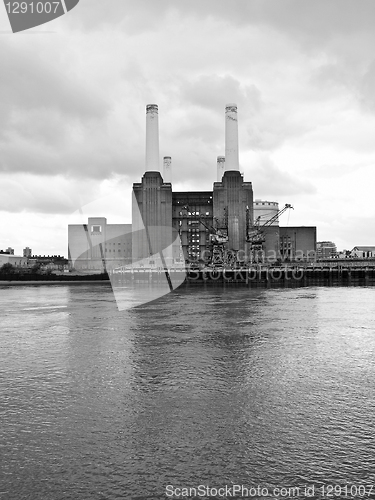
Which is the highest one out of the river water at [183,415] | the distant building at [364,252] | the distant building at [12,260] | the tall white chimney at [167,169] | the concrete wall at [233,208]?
the tall white chimney at [167,169]

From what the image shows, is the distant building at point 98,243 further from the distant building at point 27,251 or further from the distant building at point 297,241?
the distant building at point 27,251

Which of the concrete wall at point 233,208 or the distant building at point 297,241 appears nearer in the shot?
the concrete wall at point 233,208

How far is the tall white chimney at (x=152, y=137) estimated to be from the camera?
9931 cm

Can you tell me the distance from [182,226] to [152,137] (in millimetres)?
23911

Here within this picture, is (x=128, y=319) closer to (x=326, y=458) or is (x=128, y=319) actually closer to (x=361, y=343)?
(x=361, y=343)

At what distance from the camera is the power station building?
99.5 meters

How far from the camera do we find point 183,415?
10859 mm

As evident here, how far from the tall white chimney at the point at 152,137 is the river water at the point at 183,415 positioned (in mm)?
82313

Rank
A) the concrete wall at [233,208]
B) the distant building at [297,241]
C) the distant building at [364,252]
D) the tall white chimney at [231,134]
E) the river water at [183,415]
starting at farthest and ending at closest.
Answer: the distant building at [364,252], the distant building at [297,241], the concrete wall at [233,208], the tall white chimney at [231,134], the river water at [183,415]

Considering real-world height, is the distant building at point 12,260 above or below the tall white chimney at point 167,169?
below

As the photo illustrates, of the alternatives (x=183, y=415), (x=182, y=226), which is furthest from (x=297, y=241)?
(x=183, y=415)

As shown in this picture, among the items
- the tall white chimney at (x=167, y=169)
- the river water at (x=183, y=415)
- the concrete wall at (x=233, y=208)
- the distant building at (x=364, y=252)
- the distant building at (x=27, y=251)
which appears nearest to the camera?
the river water at (x=183, y=415)

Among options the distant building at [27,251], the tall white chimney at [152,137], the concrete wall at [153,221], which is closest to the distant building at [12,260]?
the distant building at [27,251]

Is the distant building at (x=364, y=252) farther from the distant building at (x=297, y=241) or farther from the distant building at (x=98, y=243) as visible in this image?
the distant building at (x=98, y=243)
